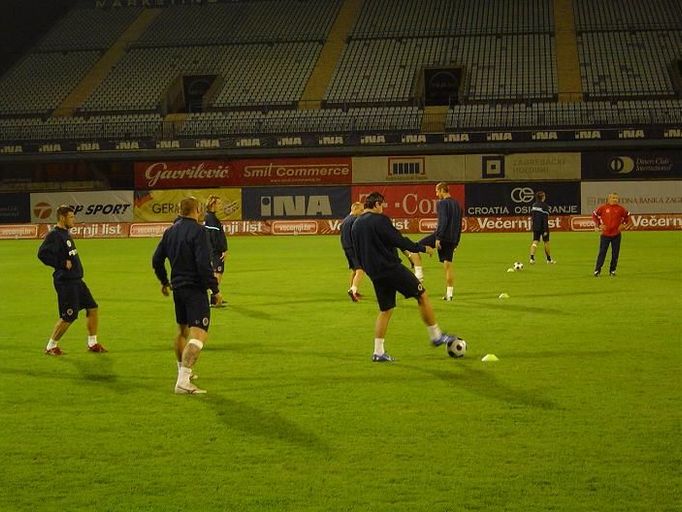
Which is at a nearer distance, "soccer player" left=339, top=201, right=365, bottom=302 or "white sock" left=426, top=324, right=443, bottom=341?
"white sock" left=426, top=324, right=443, bottom=341

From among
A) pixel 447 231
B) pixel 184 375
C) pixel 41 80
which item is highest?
pixel 41 80

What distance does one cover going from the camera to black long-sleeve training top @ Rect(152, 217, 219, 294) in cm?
1054

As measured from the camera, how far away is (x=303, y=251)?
36594 millimetres

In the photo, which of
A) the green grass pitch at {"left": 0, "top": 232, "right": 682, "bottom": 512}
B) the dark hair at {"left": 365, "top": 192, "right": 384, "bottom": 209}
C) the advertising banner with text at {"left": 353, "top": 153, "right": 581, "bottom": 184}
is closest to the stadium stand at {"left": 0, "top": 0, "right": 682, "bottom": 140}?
the advertising banner with text at {"left": 353, "top": 153, "right": 581, "bottom": 184}

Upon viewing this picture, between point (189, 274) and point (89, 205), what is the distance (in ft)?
150

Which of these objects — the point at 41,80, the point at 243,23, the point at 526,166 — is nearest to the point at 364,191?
the point at 526,166

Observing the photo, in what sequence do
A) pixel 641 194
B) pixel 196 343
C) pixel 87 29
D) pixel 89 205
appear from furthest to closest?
pixel 87 29
pixel 89 205
pixel 641 194
pixel 196 343

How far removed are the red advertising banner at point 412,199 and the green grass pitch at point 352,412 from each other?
32.0 metres

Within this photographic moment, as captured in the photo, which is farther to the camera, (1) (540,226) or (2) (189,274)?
(1) (540,226)

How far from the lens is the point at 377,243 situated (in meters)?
12.4

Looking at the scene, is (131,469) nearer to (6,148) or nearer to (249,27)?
(6,148)

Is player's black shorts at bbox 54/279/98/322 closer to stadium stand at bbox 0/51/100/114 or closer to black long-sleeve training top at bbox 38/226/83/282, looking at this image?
black long-sleeve training top at bbox 38/226/83/282

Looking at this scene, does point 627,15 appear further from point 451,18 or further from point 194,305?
point 194,305

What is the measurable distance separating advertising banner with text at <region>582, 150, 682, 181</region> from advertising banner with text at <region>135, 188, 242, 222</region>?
17.6m
